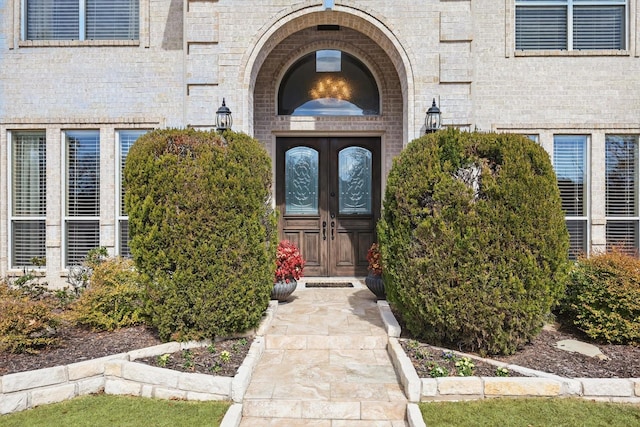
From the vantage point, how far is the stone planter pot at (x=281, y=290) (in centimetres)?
534

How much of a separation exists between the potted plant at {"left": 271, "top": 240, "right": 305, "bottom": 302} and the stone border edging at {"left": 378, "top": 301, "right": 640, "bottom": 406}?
2406mm

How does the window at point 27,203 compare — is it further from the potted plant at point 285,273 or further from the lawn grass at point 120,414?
the potted plant at point 285,273

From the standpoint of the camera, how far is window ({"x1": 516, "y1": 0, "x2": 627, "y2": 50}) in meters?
6.20

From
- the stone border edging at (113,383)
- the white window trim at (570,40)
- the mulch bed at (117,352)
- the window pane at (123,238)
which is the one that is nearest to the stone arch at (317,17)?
the white window trim at (570,40)

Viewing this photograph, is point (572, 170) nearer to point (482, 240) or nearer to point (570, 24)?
Result: point (570, 24)

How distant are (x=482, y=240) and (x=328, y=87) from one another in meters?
4.48

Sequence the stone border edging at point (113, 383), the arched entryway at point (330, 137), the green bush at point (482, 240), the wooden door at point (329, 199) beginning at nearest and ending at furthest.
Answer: the stone border edging at point (113, 383)
the green bush at point (482, 240)
the arched entryway at point (330, 137)
the wooden door at point (329, 199)

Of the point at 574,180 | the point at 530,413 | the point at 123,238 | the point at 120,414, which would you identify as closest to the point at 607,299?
the point at 530,413

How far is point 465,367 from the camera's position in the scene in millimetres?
3432

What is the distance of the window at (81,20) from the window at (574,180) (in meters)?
→ 7.34

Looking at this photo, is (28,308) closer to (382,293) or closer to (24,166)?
(24,166)

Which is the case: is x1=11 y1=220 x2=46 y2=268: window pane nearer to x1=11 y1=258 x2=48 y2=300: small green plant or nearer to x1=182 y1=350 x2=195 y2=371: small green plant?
x1=11 y1=258 x2=48 y2=300: small green plant

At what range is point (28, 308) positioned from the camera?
3.84 metres

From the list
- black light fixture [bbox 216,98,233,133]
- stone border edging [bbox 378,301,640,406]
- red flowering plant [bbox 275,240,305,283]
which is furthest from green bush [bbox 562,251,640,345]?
black light fixture [bbox 216,98,233,133]
